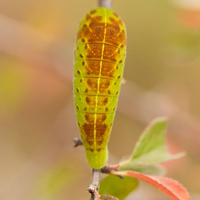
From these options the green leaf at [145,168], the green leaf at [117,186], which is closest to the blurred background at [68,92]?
the green leaf at [145,168]

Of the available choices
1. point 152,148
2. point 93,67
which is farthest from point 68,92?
point 93,67

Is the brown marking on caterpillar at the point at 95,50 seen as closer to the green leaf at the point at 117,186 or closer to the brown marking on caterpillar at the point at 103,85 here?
the brown marking on caterpillar at the point at 103,85

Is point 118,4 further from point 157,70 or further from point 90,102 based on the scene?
point 90,102

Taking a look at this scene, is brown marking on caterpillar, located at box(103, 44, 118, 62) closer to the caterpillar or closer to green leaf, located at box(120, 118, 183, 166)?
the caterpillar

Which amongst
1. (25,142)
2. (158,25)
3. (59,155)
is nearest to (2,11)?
(25,142)

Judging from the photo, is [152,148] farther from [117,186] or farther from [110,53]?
[110,53]
